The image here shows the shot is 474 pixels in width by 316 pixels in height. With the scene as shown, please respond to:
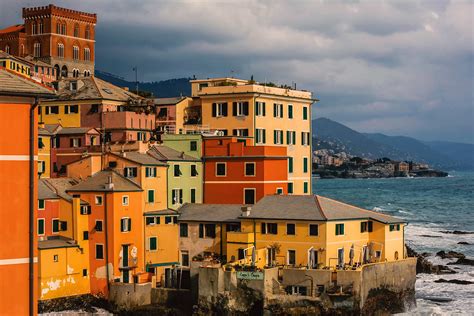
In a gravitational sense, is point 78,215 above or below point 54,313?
above

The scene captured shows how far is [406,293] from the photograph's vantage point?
66.1 metres

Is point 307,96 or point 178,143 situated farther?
point 307,96

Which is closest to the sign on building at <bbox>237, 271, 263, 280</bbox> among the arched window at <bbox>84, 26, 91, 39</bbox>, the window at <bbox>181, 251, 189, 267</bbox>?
the window at <bbox>181, 251, 189, 267</bbox>

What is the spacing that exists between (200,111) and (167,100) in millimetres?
3591

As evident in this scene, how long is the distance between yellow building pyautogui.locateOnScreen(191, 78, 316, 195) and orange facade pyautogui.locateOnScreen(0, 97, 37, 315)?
6159 cm

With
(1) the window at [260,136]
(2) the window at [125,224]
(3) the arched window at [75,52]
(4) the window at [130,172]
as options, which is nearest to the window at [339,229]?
(2) the window at [125,224]

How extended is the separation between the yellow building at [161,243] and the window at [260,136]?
13370 millimetres

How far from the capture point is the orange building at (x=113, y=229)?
65.9m

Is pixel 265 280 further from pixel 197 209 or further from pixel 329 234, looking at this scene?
pixel 197 209

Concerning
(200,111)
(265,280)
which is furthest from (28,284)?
(200,111)

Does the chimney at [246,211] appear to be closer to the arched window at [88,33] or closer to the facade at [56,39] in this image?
the facade at [56,39]

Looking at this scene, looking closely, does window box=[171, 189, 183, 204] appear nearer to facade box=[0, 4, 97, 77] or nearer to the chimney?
the chimney

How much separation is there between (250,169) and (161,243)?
10103 millimetres

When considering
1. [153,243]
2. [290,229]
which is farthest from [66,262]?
[290,229]
